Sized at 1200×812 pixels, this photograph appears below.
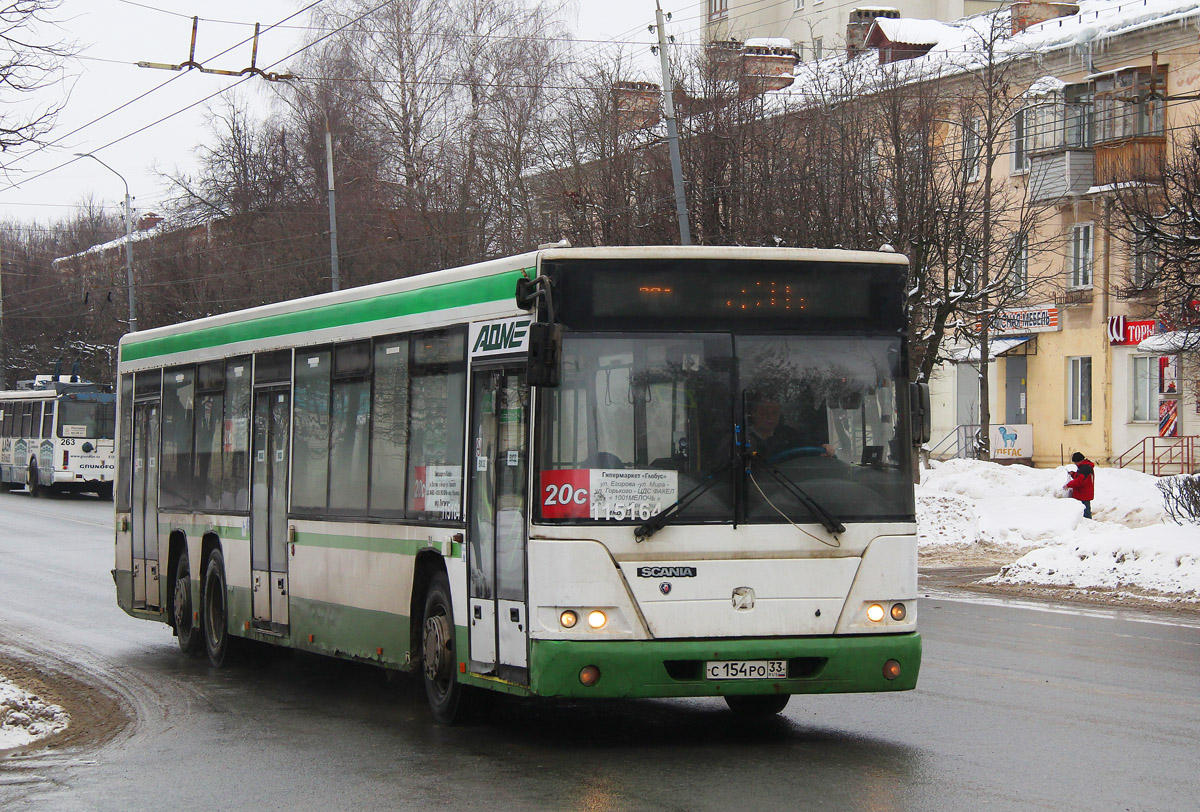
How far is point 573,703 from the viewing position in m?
10.7

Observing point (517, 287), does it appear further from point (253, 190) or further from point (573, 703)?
point (253, 190)

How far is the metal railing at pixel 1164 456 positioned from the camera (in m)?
39.1

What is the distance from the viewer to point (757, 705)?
9867mm

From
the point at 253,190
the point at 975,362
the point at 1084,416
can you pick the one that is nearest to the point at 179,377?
the point at 975,362

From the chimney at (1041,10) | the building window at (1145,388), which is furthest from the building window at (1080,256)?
the chimney at (1041,10)

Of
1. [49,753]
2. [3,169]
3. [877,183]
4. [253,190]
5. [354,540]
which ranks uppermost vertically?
[253,190]

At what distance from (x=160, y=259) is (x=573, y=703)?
51.0 metres

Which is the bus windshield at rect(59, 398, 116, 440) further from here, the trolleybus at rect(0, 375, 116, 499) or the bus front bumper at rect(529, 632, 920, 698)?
the bus front bumper at rect(529, 632, 920, 698)

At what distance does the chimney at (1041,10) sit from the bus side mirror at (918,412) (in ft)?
138

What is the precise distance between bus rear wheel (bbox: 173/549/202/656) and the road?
28cm

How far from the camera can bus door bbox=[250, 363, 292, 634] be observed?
39.9ft

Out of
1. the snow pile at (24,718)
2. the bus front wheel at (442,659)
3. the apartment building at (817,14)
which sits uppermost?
the apartment building at (817,14)

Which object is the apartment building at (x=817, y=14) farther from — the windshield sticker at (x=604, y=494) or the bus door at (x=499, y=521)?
the windshield sticker at (x=604, y=494)

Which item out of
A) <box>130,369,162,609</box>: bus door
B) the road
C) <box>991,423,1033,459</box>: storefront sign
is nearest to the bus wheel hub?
the road
